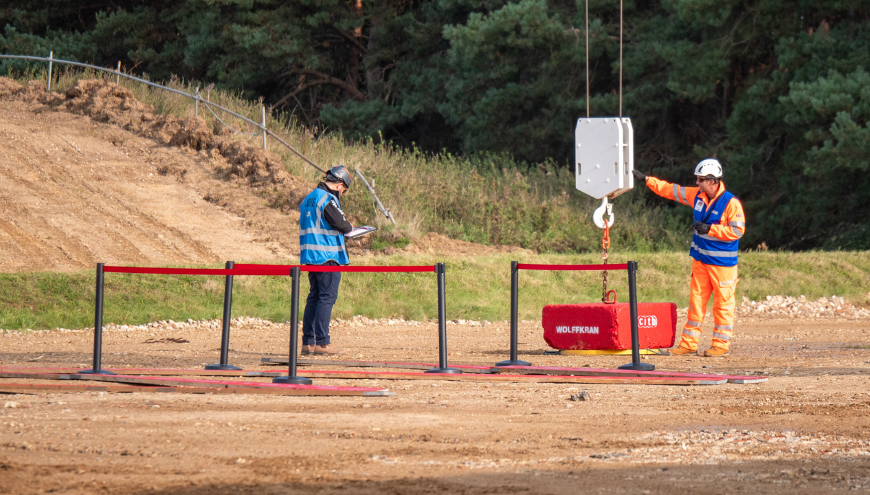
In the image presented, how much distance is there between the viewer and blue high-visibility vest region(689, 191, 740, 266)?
1068 cm

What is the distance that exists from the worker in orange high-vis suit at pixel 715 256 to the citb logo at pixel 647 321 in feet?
1.70

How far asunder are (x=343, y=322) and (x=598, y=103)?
618 inches

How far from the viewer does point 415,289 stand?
639 inches

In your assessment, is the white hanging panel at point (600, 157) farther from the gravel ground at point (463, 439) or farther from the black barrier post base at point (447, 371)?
the black barrier post base at point (447, 371)

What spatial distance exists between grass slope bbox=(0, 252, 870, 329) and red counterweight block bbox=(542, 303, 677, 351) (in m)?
4.70

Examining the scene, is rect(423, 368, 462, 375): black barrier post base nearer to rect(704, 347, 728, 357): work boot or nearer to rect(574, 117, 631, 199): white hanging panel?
rect(574, 117, 631, 199): white hanging panel

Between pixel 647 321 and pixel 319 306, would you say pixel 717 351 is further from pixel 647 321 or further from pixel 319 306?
pixel 319 306

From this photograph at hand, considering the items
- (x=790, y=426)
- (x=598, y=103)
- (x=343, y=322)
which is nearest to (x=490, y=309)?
(x=343, y=322)

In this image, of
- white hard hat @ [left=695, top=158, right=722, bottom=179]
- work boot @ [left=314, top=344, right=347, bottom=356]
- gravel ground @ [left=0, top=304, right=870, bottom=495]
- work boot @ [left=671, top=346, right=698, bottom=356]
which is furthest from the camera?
work boot @ [left=671, top=346, right=698, bottom=356]

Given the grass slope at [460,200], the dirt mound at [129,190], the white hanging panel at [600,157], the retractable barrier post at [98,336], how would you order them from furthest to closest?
1. the grass slope at [460,200]
2. the dirt mound at [129,190]
3. the white hanging panel at [600,157]
4. the retractable barrier post at [98,336]

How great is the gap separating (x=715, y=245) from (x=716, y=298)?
23.8 inches

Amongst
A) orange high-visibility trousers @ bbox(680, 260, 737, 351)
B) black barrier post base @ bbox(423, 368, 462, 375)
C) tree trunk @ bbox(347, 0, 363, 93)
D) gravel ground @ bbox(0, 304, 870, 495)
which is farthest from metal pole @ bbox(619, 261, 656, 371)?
tree trunk @ bbox(347, 0, 363, 93)

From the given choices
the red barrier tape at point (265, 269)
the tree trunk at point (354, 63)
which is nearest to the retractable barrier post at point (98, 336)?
the red barrier tape at point (265, 269)

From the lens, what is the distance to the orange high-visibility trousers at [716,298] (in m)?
10.7
